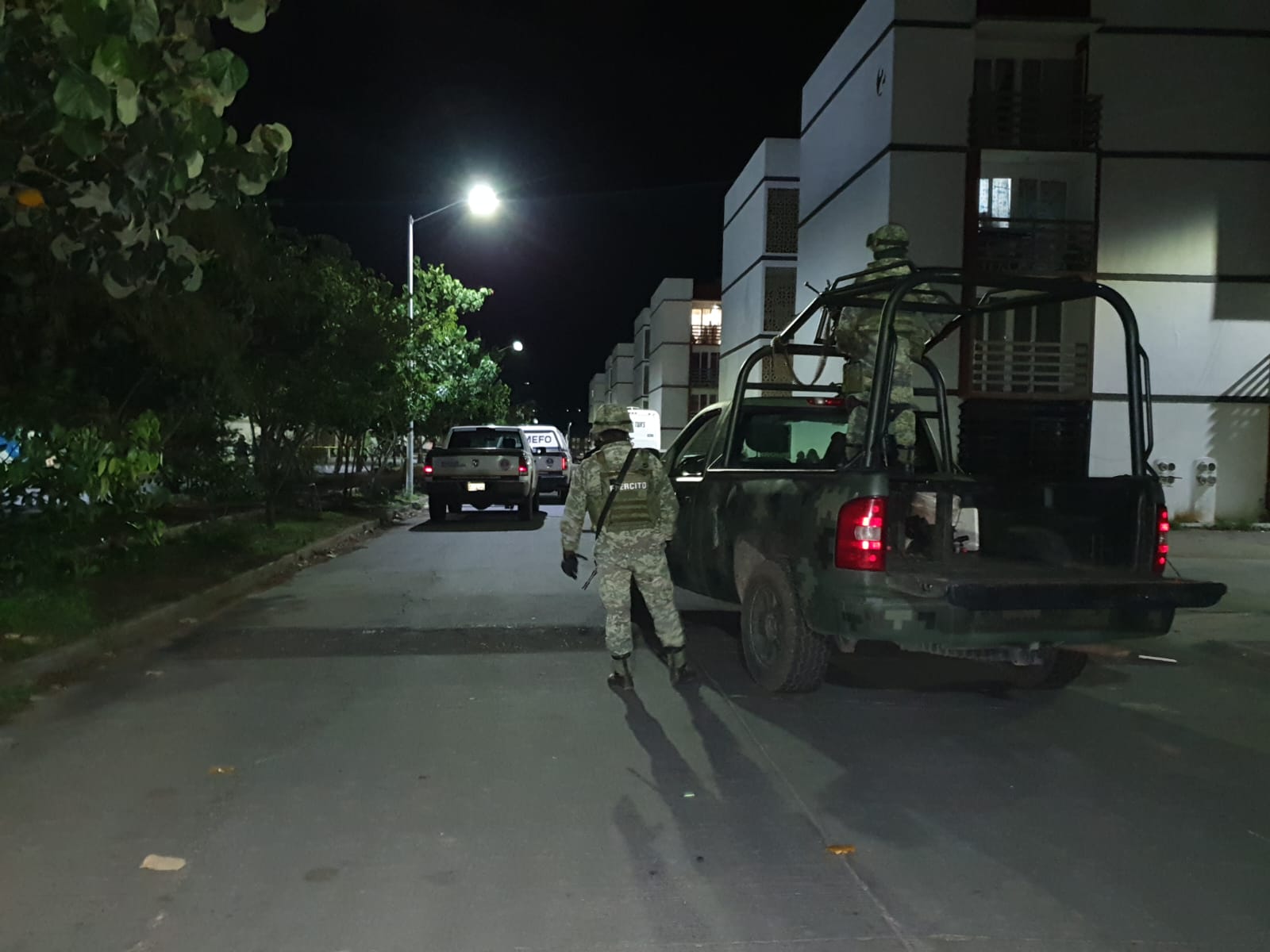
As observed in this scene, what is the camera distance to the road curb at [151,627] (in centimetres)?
684

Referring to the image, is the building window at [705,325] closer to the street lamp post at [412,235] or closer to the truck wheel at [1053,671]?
the street lamp post at [412,235]

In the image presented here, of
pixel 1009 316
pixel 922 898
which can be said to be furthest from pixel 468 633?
pixel 1009 316

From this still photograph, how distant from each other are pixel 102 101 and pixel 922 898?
13.2ft

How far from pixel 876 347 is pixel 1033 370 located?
50.0 feet

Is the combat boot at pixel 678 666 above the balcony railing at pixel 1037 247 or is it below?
below

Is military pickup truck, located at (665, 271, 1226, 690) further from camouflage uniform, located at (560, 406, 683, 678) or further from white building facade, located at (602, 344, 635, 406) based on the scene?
white building facade, located at (602, 344, 635, 406)

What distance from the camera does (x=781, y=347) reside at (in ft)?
27.5

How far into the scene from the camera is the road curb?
6.84 meters

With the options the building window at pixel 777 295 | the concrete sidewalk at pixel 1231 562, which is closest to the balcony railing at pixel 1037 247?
the concrete sidewalk at pixel 1231 562

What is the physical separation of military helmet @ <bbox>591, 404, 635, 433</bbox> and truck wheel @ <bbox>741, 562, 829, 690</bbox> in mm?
1221

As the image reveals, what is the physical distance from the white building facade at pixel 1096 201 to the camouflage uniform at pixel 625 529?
15.6 metres

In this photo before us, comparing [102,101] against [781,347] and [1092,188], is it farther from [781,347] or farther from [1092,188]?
[1092,188]

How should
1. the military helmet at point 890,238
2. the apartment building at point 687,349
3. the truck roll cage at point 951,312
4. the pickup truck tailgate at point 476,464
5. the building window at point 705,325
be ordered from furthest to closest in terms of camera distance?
the building window at point 705,325 < the apartment building at point 687,349 < the pickup truck tailgate at point 476,464 < the military helmet at point 890,238 < the truck roll cage at point 951,312

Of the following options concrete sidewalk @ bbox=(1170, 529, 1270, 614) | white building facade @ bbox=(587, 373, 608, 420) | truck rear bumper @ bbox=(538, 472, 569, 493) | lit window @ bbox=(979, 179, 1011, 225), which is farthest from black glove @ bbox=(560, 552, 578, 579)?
white building facade @ bbox=(587, 373, 608, 420)
